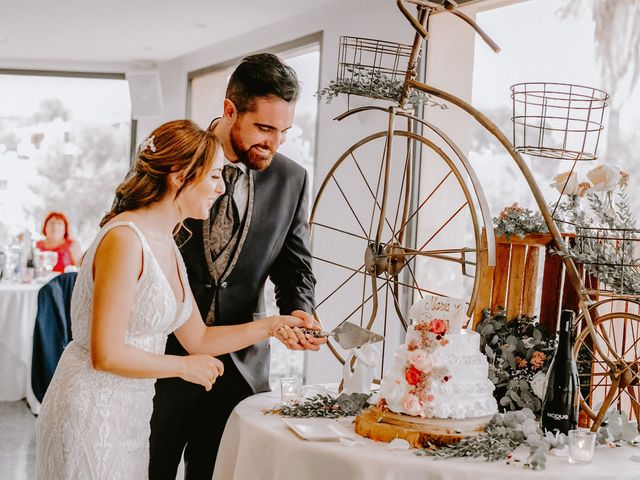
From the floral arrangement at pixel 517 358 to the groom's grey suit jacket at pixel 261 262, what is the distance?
558mm

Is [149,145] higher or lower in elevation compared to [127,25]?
lower

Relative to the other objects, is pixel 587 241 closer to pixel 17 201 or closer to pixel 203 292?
pixel 203 292

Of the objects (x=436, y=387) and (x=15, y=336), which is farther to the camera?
(x=15, y=336)

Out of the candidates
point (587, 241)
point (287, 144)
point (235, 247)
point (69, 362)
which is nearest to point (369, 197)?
point (287, 144)

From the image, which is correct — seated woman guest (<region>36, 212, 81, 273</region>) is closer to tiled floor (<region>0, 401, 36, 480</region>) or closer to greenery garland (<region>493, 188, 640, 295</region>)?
tiled floor (<region>0, 401, 36, 480</region>)

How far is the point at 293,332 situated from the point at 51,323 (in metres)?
3.15

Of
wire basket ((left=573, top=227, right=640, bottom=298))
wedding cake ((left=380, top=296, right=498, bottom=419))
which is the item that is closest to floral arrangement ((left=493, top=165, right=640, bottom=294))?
wire basket ((left=573, top=227, right=640, bottom=298))

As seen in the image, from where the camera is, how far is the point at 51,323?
15.8 feet

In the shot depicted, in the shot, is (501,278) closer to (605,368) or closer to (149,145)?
(605,368)

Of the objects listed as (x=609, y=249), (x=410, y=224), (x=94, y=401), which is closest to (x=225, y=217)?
(x=94, y=401)

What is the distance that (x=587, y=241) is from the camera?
6.45 ft

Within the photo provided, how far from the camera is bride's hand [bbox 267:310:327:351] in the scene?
206 centimetres

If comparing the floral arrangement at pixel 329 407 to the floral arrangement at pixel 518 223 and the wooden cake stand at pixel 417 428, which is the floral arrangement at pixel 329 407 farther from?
the floral arrangement at pixel 518 223

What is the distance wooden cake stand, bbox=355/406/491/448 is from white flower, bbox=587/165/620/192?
645mm
